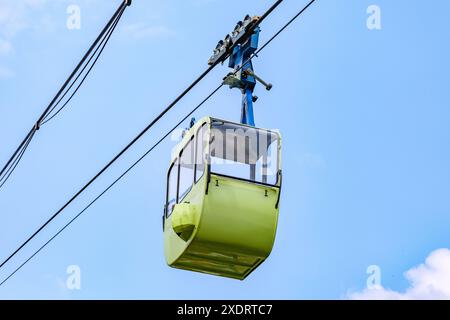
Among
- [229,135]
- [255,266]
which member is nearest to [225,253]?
[255,266]

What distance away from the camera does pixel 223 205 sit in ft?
41.7

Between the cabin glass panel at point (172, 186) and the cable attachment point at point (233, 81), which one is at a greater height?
the cable attachment point at point (233, 81)

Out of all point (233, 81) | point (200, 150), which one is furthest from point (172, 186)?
point (233, 81)

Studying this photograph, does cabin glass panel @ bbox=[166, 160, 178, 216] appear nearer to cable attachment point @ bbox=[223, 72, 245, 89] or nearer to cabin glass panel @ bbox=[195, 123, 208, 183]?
cabin glass panel @ bbox=[195, 123, 208, 183]

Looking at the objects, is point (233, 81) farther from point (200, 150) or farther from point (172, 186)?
point (172, 186)

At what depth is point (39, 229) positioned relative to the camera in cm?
1370

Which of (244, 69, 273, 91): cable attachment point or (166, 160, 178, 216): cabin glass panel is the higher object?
(244, 69, 273, 91): cable attachment point

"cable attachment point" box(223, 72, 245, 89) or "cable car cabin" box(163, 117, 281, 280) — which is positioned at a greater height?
"cable attachment point" box(223, 72, 245, 89)

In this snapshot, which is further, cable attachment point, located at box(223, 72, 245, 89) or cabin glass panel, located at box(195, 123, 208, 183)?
cable attachment point, located at box(223, 72, 245, 89)

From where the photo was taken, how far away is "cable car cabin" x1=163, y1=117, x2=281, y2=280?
12672 mm

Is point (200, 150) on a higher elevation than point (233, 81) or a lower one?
lower

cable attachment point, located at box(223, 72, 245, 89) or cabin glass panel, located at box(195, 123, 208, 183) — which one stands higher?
cable attachment point, located at box(223, 72, 245, 89)

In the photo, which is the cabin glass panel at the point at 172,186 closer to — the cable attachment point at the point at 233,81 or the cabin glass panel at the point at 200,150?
the cabin glass panel at the point at 200,150

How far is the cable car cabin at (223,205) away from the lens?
41.6 feet
